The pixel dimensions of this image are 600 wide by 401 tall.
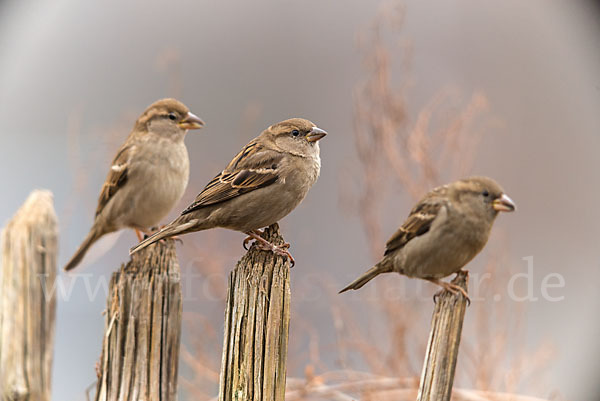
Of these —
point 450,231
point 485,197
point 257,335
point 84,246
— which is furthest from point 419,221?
point 84,246

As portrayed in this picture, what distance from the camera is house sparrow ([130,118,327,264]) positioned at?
2574mm

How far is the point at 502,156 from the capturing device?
16.1 feet

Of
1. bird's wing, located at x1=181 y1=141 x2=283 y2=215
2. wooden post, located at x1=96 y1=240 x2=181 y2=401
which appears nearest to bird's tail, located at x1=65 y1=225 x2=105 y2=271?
bird's wing, located at x1=181 y1=141 x2=283 y2=215

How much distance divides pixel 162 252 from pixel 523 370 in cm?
248

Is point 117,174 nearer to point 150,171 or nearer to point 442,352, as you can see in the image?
point 150,171

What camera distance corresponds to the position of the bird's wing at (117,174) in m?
3.50

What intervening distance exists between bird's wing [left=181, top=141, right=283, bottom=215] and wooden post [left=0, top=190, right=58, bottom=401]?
568 mm

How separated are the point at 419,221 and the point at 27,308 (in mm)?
1601

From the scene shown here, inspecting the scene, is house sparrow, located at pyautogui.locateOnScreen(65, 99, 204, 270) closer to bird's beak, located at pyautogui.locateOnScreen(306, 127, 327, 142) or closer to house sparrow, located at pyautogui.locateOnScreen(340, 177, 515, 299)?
bird's beak, located at pyautogui.locateOnScreen(306, 127, 327, 142)

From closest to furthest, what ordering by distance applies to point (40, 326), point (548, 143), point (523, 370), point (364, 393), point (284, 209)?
point (40, 326) < point (284, 209) < point (364, 393) < point (523, 370) < point (548, 143)

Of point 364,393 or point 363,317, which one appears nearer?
point 364,393

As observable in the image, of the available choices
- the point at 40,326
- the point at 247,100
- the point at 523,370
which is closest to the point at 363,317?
the point at 523,370

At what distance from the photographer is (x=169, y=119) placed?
3424 mm

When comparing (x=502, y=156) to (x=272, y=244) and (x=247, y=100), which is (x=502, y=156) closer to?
(x=247, y=100)
